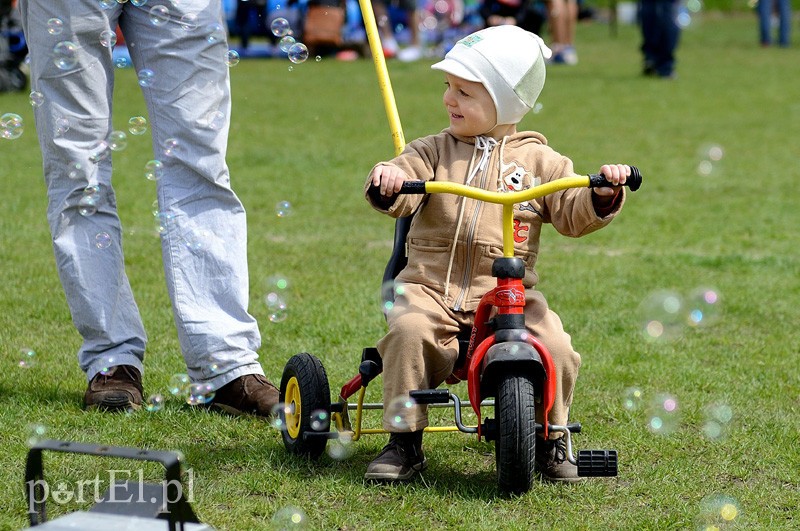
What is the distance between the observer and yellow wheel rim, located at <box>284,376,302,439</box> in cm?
331

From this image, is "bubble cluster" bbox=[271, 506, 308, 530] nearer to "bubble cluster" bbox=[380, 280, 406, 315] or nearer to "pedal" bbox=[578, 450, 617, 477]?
"bubble cluster" bbox=[380, 280, 406, 315]

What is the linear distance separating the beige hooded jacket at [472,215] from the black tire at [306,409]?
353 mm

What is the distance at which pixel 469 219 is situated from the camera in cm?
322

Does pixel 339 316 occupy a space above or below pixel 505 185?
below

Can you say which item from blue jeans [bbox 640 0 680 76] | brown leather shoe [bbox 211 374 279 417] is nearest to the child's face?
brown leather shoe [bbox 211 374 279 417]

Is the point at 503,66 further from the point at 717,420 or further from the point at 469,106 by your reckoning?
the point at 717,420

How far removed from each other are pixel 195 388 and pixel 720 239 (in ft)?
11.8

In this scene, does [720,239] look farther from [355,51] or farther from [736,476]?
[355,51]

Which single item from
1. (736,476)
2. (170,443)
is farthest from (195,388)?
(736,476)

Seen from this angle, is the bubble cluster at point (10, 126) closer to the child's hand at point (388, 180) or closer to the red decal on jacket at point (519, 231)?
the child's hand at point (388, 180)

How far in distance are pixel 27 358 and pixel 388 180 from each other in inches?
70.4

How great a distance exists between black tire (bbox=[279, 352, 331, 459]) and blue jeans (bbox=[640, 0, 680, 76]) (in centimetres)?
1088

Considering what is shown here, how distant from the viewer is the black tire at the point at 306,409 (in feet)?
10.6

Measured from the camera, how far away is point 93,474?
3098mm
